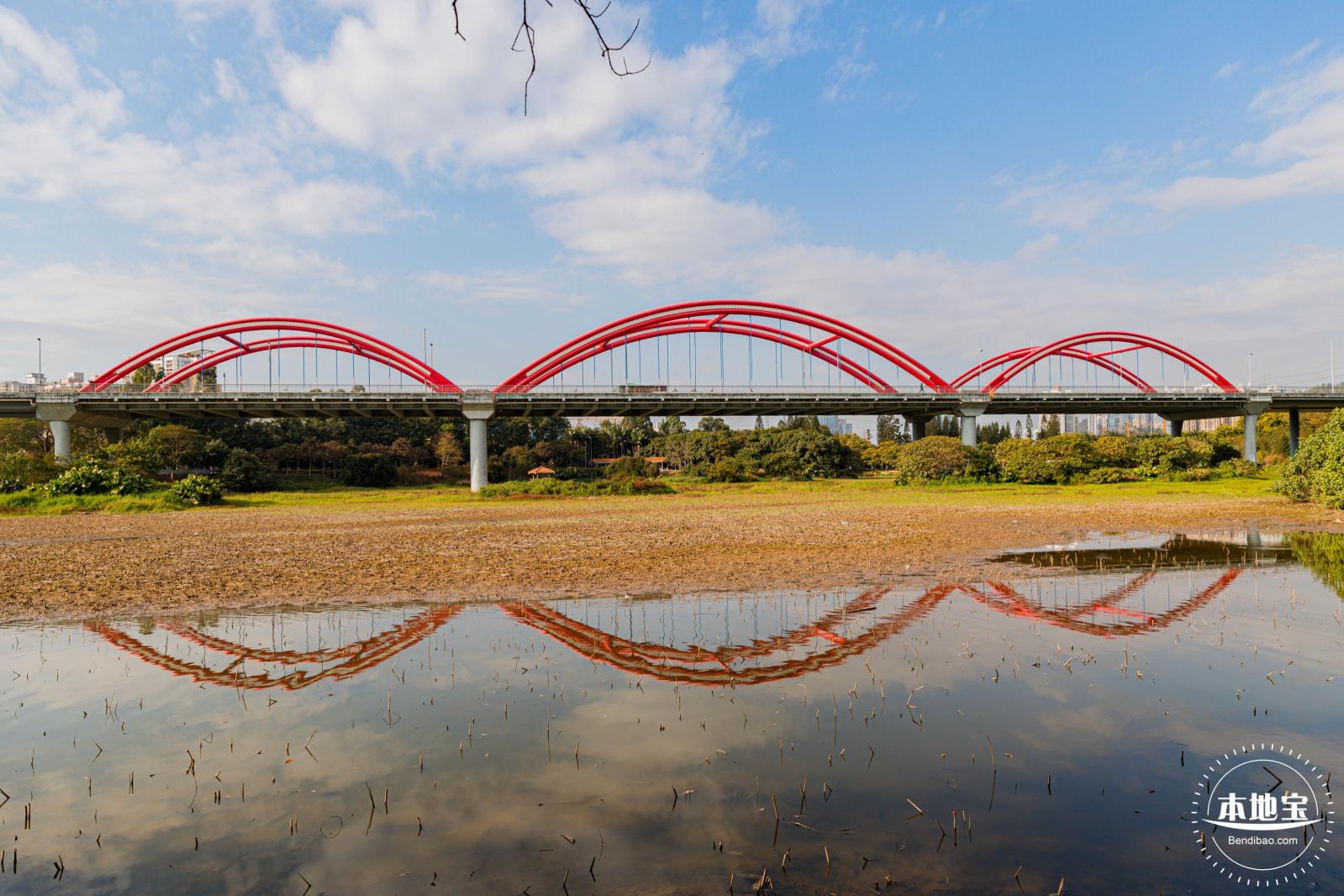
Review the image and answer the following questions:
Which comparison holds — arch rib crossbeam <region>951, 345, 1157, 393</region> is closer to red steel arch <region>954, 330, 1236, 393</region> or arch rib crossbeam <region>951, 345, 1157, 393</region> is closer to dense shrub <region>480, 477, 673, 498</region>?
red steel arch <region>954, 330, 1236, 393</region>

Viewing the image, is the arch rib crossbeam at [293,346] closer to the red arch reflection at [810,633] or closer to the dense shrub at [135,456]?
the dense shrub at [135,456]

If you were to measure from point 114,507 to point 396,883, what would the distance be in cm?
4398

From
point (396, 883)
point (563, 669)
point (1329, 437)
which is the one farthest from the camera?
point (1329, 437)

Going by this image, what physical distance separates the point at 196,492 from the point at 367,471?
108 ft

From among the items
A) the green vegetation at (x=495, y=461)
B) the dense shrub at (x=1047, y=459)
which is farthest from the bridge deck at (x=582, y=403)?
the dense shrub at (x=1047, y=459)

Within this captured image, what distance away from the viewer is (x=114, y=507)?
3894 cm

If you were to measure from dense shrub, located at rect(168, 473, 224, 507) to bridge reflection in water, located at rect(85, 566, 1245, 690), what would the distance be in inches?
1409

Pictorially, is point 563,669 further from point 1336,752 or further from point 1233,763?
point 1336,752

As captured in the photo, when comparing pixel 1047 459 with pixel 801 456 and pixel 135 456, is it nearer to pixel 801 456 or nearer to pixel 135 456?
pixel 801 456

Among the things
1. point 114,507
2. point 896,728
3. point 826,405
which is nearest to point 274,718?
point 896,728

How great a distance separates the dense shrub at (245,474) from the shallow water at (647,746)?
54.9 meters

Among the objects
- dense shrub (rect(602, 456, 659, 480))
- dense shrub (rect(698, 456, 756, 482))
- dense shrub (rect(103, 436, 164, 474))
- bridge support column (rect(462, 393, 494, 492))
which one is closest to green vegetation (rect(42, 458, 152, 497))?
dense shrub (rect(103, 436, 164, 474))

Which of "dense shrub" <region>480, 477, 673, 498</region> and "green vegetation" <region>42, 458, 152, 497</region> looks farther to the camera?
"dense shrub" <region>480, 477, 673, 498</region>

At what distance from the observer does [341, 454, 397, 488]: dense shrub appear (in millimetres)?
76688
